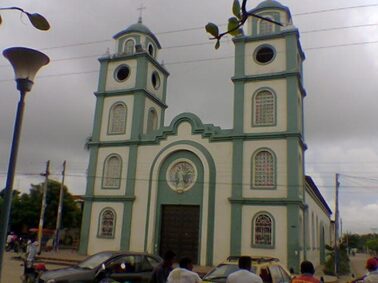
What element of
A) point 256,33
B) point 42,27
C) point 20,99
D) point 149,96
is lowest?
point 42,27

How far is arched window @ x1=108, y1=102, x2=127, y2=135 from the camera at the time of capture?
27.6m

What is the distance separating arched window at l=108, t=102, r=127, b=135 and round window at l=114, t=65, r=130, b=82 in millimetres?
2061

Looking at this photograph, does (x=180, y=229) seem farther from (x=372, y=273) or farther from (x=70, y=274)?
(x=372, y=273)

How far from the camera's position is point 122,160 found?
2675 centimetres

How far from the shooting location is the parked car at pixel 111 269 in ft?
33.7

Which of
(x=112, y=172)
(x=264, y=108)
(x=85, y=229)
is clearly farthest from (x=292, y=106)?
(x=85, y=229)

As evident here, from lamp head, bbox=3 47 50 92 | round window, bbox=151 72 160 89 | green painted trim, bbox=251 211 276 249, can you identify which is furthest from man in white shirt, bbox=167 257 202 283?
round window, bbox=151 72 160 89

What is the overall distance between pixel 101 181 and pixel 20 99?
22.0 meters

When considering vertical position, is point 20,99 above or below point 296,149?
below

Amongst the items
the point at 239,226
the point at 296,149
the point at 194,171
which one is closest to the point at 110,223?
the point at 194,171

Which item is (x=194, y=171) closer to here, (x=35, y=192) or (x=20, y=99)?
(x=20, y=99)

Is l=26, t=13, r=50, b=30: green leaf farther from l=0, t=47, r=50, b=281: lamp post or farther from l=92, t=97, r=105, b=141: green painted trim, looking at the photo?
l=92, t=97, r=105, b=141: green painted trim

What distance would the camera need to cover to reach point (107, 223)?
2619 centimetres

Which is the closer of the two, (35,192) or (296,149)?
(296,149)
